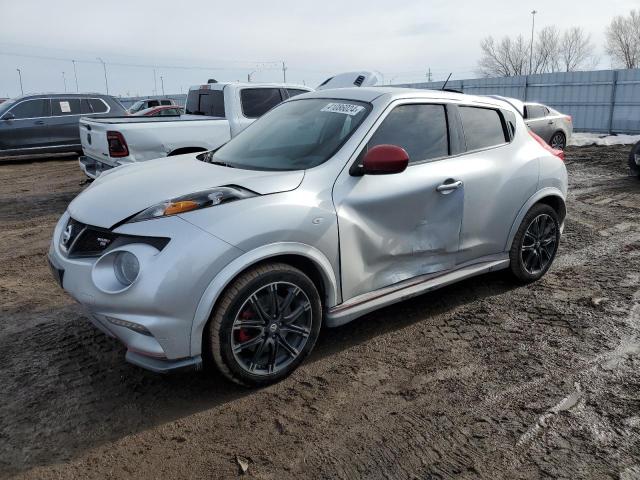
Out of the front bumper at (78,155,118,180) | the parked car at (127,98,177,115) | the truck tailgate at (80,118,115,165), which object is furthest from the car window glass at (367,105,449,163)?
the parked car at (127,98,177,115)

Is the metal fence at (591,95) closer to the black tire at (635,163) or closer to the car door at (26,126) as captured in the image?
the black tire at (635,163)

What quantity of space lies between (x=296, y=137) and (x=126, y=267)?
1.63 meters

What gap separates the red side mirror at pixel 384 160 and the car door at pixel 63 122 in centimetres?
1286

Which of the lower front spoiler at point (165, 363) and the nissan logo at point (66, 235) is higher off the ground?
the nissan logo at point (66, 235)

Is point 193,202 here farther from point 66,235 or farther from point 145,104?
point 145,104

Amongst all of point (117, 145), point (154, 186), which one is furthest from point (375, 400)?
point (117, 145)

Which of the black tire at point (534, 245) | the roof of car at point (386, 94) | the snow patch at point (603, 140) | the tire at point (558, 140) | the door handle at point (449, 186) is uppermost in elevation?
the roof of car at point (386, 94)

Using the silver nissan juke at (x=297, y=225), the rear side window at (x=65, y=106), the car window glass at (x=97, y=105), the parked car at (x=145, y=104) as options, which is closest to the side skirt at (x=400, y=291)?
the silver nissan juke at (x=297, y=225)

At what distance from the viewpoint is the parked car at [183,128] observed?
284 inches

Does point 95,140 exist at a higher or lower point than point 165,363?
higher

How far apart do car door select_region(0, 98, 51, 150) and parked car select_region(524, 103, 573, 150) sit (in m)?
12.6

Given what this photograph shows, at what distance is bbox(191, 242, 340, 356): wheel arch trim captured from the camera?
283 centimetres

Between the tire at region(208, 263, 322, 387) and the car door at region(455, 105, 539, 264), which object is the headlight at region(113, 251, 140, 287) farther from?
the car door at region(455, 105, 539, 264)

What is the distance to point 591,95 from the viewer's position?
66.5 feet
